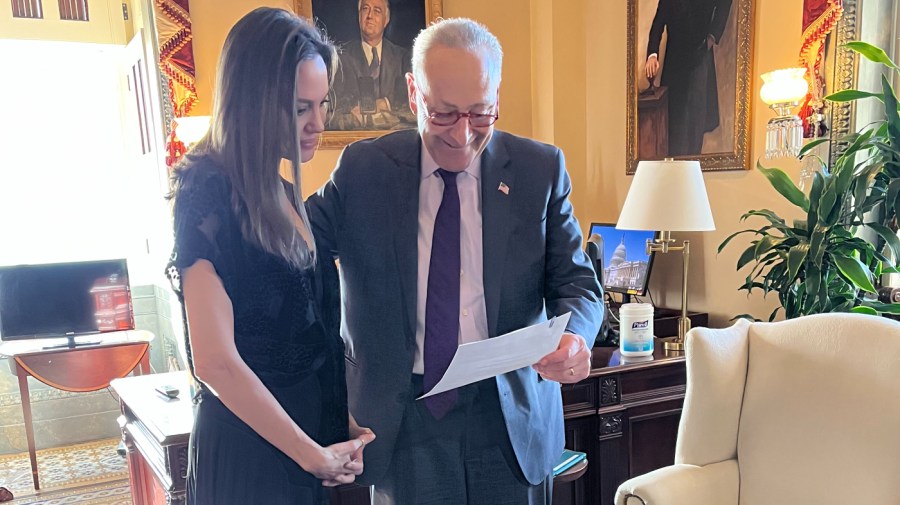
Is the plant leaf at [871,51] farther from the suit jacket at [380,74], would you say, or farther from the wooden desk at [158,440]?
the suit jacket at [380,74]

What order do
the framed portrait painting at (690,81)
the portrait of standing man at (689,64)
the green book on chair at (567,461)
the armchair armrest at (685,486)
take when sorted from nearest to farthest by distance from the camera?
the armchair armrest at (685,486) → the green book on chair at (567,461) → the framed portrait painting at (690,81) → the portrait of standing man at (689,64)

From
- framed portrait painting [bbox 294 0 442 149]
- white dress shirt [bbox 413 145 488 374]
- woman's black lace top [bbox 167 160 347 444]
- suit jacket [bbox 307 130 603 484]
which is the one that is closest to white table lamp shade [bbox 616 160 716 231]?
suit jacket [bbox 307 130 603 484]

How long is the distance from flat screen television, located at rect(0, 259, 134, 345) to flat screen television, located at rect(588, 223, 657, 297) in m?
2.72

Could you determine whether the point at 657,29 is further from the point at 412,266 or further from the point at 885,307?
the point at 412,266

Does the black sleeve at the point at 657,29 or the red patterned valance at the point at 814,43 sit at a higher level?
the black sleeve at the point at 657,29

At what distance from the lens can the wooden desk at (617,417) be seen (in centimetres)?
219

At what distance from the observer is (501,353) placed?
3.35 ft

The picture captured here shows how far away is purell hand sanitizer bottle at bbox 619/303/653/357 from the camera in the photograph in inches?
88.7

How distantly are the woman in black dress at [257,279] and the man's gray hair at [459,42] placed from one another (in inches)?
9.1

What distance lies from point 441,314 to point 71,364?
10.3ft

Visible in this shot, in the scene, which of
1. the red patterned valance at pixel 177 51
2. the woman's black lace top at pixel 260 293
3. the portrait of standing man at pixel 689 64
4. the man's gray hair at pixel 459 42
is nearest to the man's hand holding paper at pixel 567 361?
the woman's black lace top at pixel 260 293

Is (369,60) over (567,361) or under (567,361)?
over

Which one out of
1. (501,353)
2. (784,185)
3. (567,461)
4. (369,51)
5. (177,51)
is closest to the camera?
(501,353)

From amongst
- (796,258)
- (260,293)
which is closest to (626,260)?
(796,258)
